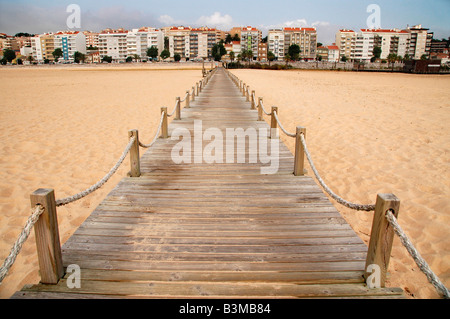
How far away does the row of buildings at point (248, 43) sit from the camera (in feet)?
463

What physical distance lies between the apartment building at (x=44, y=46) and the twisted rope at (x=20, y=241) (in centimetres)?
18013

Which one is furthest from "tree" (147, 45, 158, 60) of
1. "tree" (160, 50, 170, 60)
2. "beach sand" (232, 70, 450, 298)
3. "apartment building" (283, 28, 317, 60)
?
"beach sand" (232, 70, 450, 298)

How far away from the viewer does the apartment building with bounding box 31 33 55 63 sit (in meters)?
153

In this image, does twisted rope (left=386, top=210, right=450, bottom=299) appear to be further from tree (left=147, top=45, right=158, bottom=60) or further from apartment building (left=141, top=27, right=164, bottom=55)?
apartment building (left=141, top=27, right=164, bottom=55)

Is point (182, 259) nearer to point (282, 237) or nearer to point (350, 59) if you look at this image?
point (282, 237)

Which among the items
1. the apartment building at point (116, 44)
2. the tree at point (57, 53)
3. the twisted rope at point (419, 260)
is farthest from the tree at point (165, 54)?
the twisted rope at point (419, 260)

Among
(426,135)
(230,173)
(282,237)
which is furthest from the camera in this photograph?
(426,135)

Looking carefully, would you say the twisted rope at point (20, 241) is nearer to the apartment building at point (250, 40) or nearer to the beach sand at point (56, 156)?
the beach sand at point (56, 156)

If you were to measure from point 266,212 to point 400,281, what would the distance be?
1.59 metres

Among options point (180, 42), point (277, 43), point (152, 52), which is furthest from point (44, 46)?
point (277, 43)

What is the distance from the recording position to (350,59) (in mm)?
142250
